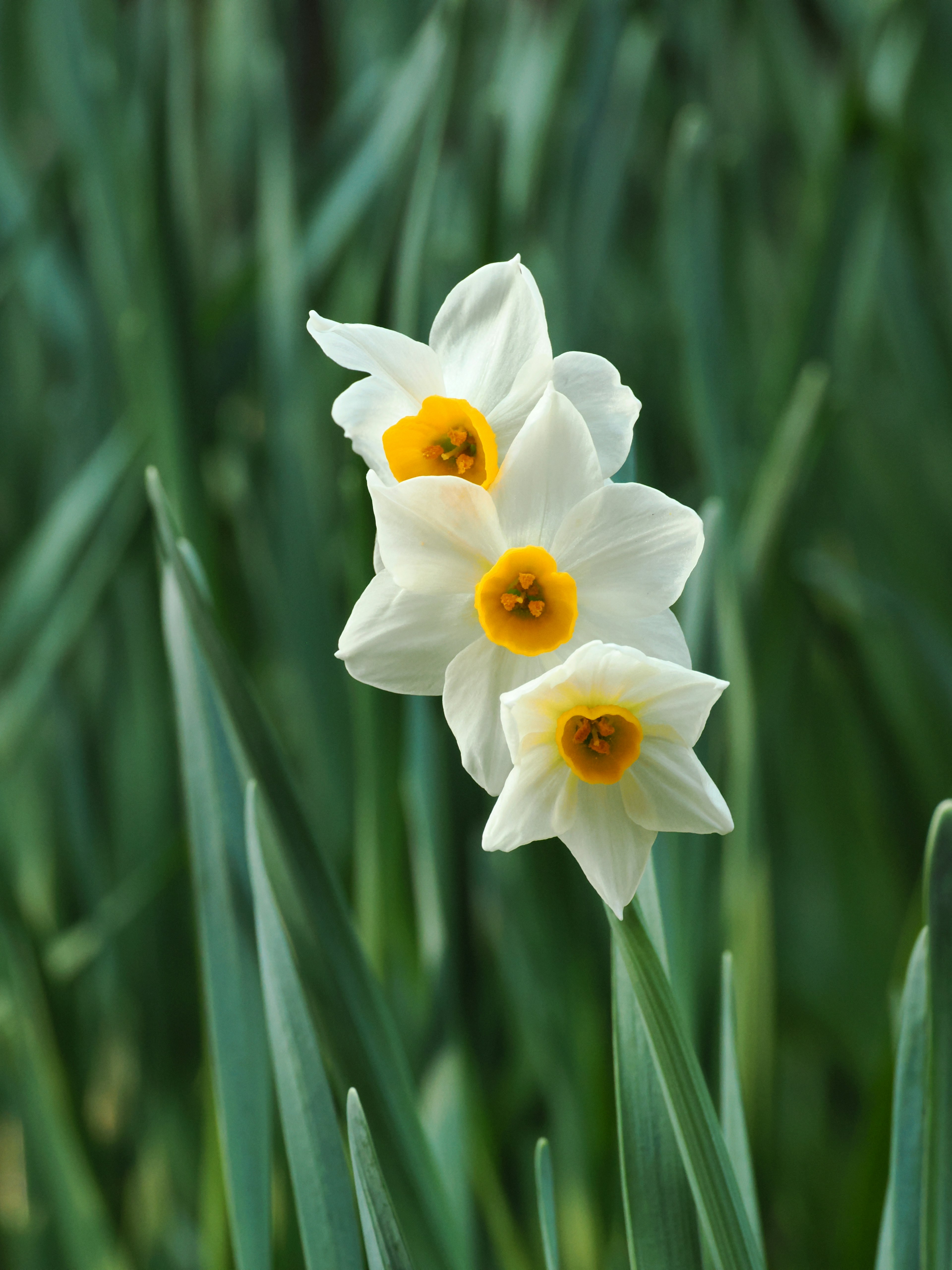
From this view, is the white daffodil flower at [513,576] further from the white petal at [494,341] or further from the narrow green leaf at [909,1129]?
the narrow green leaf at [909,1129]

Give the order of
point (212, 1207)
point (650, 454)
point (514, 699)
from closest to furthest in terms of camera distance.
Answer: point (514, 699) → point (212, 1207) → point (650, 454)

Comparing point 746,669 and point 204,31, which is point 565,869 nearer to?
point 746,669

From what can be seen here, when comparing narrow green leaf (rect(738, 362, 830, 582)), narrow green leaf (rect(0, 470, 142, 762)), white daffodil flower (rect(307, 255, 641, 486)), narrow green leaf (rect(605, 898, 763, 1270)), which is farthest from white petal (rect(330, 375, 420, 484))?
narrow green leaf (rect(0, 470, 142, 762))

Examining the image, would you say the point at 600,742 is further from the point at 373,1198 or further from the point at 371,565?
the point at 371,565

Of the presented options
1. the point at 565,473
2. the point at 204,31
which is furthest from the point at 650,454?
the point at 204,31

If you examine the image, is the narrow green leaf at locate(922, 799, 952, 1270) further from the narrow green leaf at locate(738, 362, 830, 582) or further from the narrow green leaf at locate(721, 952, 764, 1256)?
the narrow green leaf at locate(738, 362, 830, 582)
